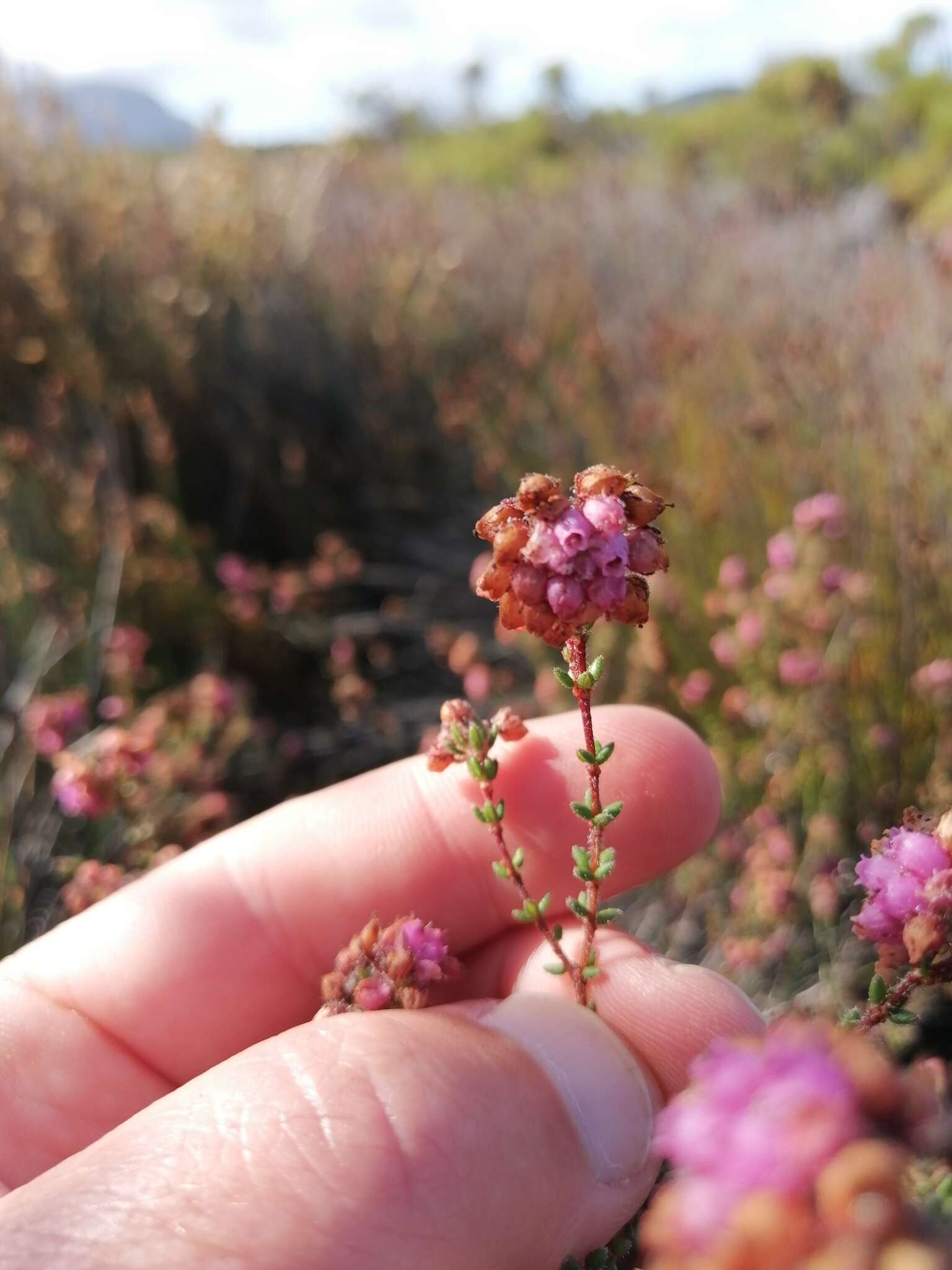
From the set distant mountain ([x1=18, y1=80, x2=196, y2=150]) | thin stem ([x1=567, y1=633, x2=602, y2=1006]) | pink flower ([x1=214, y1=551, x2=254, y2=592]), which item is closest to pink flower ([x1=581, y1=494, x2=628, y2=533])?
thin stem ([x1=567, y1=633, x2=602, y2=1006])

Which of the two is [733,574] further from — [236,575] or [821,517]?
[236,575]

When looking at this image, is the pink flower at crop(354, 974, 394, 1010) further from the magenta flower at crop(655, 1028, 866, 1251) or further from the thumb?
the magenta flower at crop(655, 1028, 866, 1251)

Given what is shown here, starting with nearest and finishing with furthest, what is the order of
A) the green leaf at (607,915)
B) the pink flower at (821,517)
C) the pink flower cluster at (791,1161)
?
the pink flower cluster at (791,1161)
the green leaf at (607,915)
the pink flower at (821,517)

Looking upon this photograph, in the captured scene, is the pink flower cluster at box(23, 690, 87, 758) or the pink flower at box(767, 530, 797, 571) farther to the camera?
the pink flower at box(767, 530, 797, 571)

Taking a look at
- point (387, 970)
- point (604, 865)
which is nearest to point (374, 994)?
point (387, 970)

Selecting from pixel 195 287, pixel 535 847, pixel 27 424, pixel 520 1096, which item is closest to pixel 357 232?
pixel 195 287

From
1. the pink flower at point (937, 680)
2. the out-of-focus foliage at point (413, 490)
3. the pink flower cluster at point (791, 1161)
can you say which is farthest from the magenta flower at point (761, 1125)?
the pink flower at point (937, 680)

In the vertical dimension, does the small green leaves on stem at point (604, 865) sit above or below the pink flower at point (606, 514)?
below

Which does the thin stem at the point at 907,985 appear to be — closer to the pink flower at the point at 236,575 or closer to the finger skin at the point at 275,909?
the finger skin at the point at 275,909
